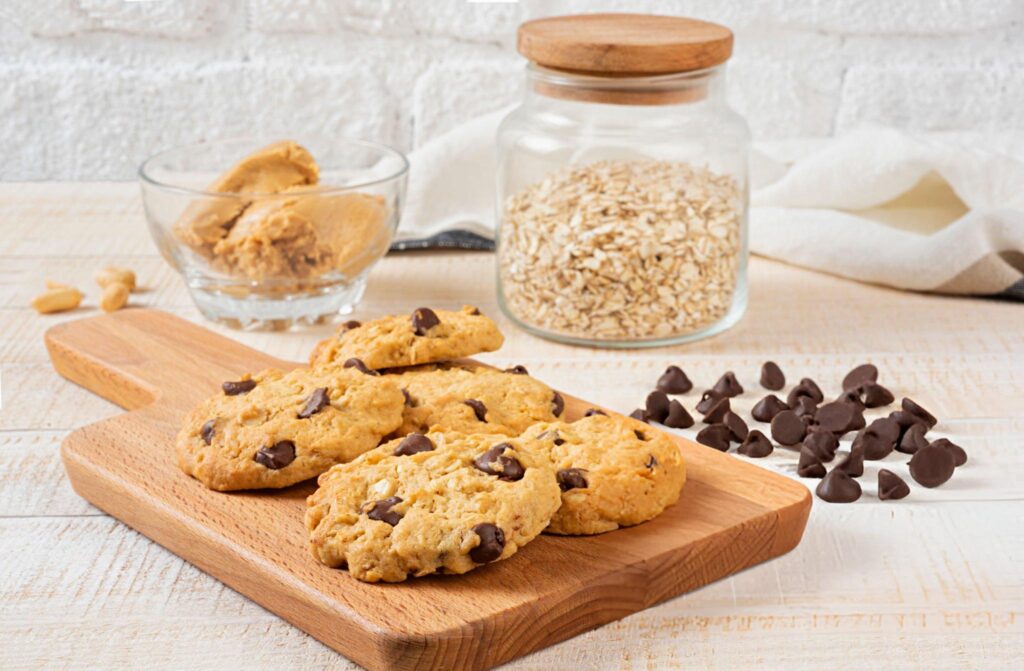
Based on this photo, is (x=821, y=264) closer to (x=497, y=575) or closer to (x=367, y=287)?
(x=367, y=287)

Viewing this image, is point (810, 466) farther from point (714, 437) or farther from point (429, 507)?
point (429, 507)

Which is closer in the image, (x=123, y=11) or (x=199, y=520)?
(x=199, y=520)

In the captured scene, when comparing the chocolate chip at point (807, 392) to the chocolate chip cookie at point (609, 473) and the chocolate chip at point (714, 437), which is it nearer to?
the chocolate chip at point (714, 437)

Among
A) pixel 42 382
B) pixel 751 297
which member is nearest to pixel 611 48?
pixel 751 297

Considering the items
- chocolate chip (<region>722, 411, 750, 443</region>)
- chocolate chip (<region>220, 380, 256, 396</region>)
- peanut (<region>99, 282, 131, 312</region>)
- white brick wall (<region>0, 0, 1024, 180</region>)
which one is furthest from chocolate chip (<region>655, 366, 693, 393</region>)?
white brick wall (<region>0, 0, 1024, 180</region>)

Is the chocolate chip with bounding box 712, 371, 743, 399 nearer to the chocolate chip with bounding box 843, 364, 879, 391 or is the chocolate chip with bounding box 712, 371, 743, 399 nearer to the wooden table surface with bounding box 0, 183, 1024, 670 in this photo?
the wooden table surface with bounding box 0, 183, 1024, 670

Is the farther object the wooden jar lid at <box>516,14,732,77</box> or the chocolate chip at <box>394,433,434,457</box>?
the wooden jar lid at <box>516,14,732,77</box>

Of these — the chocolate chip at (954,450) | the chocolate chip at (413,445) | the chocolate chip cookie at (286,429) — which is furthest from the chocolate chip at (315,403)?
the chocolate chip at (954,450)
